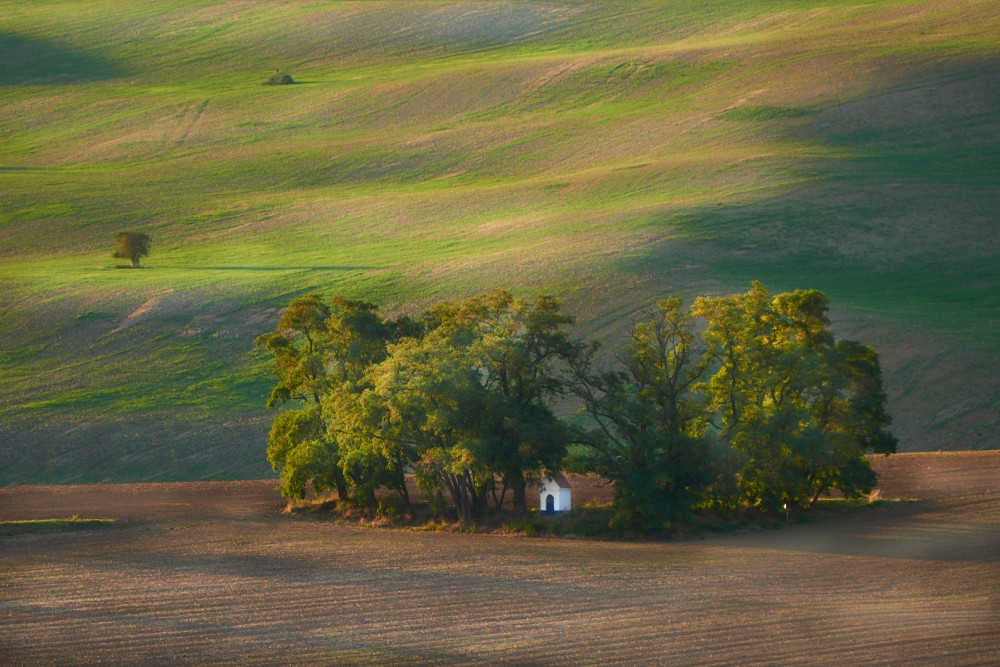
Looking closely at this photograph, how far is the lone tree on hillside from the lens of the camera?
83312 millimetres

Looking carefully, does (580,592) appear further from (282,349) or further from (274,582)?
(282,349)

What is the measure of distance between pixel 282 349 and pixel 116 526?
9.58 meters

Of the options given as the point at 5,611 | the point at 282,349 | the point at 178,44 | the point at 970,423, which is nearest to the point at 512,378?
the point at 282,349

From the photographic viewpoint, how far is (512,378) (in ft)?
138

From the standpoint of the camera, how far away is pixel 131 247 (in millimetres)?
83250

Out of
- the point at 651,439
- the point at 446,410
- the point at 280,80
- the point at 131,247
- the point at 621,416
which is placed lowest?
the point at 651,439

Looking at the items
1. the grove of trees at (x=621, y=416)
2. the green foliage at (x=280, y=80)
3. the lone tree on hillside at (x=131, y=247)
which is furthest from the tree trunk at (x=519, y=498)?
the green foliage at (x=280, y=80)

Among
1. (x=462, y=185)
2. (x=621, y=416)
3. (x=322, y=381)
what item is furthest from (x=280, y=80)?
(x=621, y=416)

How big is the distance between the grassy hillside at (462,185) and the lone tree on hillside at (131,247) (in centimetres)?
101

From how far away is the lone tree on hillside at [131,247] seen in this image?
83.3 m

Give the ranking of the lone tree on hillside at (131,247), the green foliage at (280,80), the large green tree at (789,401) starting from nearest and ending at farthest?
the large green tree at (789,401)
the lone tree on hillside at (131,247)
the green foliage at (280,80)

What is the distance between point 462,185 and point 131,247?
89.1 feet

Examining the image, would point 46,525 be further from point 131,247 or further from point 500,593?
point 131,247

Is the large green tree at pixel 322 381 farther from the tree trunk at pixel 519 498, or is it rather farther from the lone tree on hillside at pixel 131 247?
the lone tree on hillside at pixel 131 247
